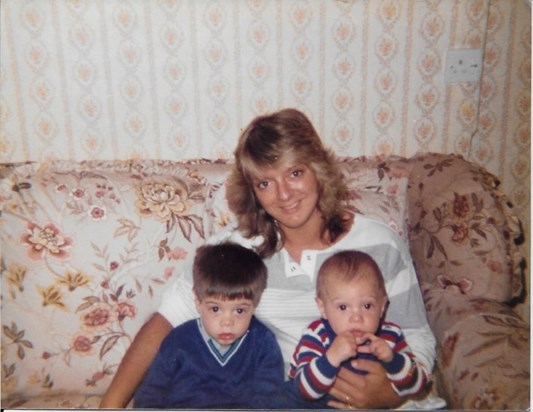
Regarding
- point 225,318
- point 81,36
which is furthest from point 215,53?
point 225,318

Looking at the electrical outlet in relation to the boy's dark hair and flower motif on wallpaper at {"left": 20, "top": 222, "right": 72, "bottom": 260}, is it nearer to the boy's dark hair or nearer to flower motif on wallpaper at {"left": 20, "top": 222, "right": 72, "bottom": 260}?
the boy's dark hair

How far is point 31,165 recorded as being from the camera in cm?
131

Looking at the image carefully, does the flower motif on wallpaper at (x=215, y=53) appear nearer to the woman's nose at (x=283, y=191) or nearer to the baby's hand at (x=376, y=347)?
the woman's nose at (x=283, y=191)

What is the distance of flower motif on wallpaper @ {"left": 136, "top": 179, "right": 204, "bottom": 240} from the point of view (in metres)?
1.20

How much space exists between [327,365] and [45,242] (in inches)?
27.6

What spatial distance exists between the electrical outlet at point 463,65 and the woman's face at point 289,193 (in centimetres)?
54

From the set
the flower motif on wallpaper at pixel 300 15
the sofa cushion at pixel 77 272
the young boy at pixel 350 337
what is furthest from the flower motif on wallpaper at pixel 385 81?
the sofa cushion at pixel 77 272

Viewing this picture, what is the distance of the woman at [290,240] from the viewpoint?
1.06 m

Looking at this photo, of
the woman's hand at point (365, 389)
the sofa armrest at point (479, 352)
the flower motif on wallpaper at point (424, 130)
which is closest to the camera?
the sofa armrest at point (479, 352)

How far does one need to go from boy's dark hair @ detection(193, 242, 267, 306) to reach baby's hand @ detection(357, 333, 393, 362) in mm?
241

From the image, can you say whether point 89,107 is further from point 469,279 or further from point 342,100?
point 469,279

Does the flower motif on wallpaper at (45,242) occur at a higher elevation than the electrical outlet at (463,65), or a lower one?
lower

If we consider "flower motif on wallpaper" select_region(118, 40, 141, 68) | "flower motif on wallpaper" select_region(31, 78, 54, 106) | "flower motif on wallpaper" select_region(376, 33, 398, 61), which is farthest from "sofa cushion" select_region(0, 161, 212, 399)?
"flower motif on wallpaper" select_region(376, 33, 398, 61)

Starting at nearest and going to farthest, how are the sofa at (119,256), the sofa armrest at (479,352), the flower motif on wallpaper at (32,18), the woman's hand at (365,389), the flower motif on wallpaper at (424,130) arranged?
the sofa armrest at (479,352)
the woman's hand at (365,389)
the sofa at (119,256)
the flower motif on wallpaper at (32,18)
the flower motif on wallpaper at (424,130)
